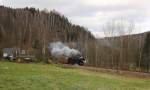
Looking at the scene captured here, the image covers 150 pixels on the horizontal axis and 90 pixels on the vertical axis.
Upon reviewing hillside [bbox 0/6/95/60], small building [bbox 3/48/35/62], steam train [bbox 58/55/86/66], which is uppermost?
hillside [bbox 0/6/95/60]

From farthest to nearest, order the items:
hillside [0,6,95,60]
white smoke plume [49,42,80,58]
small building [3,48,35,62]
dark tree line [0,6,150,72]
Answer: hillside [0,6,95,60] < white smoke plume [49,42,80,58] < small building [3,48,35,62] < dark tree line [0,6,150,72]

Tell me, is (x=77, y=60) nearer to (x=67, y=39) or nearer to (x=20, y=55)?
(x=20, y=55)

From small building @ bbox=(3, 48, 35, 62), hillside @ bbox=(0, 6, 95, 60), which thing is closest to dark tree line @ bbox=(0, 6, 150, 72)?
hillside @ bbox=(0, 6, 95, 60)

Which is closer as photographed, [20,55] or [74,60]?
[74,60]

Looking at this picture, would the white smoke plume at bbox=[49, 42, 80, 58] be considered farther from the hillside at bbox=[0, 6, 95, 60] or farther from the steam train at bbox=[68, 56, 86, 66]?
the hillside at bbox=[0, 6, 95, 60]

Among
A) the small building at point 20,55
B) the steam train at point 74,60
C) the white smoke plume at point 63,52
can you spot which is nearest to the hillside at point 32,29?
the small building at point 20,55

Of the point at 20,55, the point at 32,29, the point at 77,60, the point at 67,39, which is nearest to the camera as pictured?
the point at 77,60

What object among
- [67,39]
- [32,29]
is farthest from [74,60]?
[32,29]

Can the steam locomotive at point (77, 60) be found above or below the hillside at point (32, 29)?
below

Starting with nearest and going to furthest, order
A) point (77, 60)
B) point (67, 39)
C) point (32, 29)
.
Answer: point (77, 60) < point (67, 39) < point (32, 29)

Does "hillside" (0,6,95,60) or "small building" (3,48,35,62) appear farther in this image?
"hillside" (0,6,95,60)

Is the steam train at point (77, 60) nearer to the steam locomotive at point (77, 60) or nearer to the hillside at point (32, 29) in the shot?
the steam locomotive at point (77, 60)

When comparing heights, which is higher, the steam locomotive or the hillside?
the hillside

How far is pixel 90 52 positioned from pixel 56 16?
76.9ft
